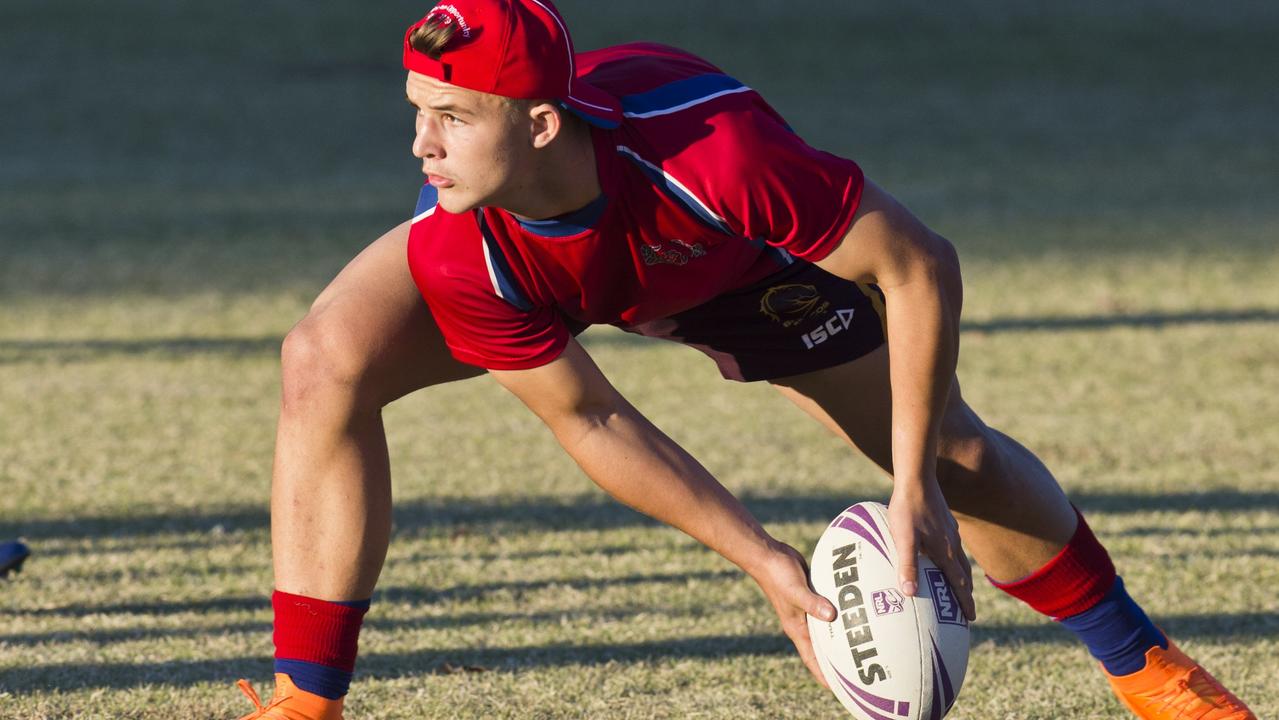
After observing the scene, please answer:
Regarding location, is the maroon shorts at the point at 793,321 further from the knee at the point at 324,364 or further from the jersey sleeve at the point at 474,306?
the knee at the point at 324,364

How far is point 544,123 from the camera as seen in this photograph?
3186 mm

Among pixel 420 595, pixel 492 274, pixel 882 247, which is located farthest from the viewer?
pixel 420 595

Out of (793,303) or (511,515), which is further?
(511,515)

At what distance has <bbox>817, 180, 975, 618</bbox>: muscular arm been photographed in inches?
125

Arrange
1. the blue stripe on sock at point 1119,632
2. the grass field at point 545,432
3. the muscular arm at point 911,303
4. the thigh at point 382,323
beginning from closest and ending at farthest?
the muscular arm at point 911,303 → the thigh at point 382,323 → the blue stripe on sock at point 1119,632 → the grass field at point 545,432

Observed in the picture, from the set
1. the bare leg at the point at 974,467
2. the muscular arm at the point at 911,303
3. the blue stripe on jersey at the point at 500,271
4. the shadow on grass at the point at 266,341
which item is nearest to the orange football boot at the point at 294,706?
the blue stripe on jersey at the point at 500,271

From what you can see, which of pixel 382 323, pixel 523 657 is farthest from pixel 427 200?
pixel 523 657

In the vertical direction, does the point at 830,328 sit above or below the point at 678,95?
below

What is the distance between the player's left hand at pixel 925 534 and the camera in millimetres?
3293

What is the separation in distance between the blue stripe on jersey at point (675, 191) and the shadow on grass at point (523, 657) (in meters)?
1.72

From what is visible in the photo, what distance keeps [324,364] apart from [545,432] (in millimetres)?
4006

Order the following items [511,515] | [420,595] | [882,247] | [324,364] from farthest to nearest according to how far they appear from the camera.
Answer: [511,515] → [420,595] → [324,364] → [882,247]

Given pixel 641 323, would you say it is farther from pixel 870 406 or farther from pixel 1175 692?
pixel 1175 692

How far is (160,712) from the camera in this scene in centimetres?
414
